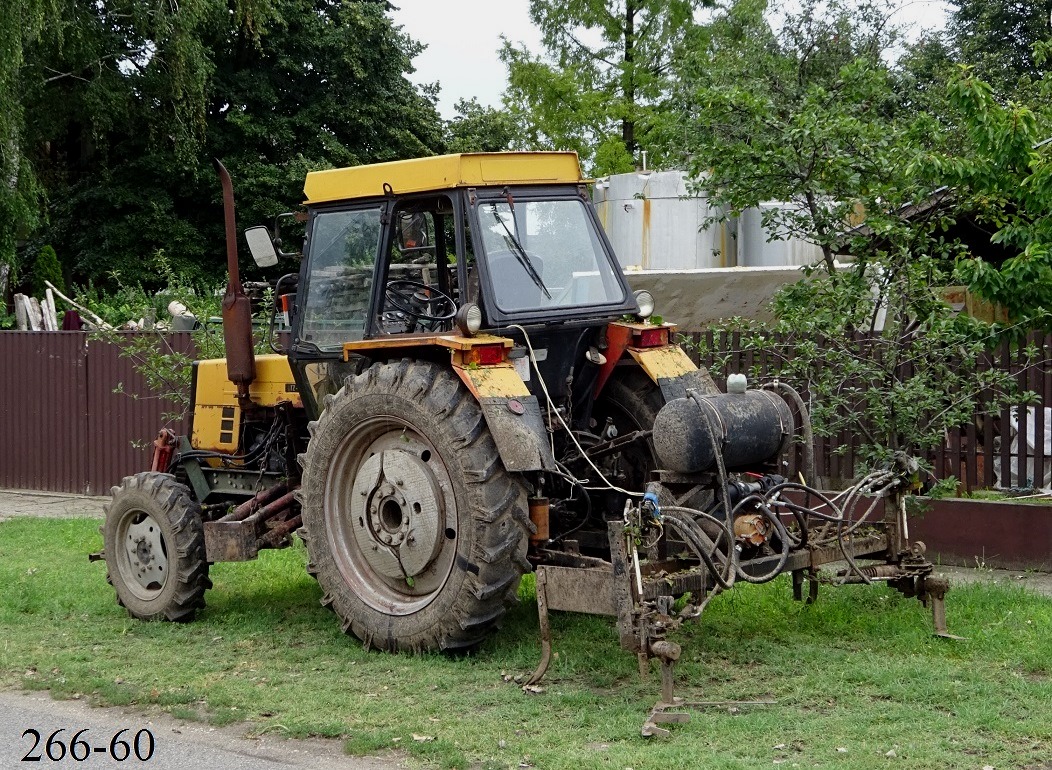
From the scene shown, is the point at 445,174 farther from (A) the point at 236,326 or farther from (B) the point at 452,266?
(A) the point at 236,326

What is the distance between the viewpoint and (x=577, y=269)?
8078 millimetres

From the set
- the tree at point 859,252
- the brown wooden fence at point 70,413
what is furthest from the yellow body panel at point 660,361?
Answer: the brown wooden fence at point 70,413

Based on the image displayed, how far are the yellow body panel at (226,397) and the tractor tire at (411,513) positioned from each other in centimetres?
102

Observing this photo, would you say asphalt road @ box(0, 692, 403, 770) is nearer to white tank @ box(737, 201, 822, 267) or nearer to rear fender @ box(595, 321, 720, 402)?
rear fender @ box(595, 321, 720, 402)

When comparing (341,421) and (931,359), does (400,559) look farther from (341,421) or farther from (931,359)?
(931,359)

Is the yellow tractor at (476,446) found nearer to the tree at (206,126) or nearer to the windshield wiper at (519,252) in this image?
the windshield wiper at (519,252)

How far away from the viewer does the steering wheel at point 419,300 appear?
830 cm

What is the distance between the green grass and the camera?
569cm

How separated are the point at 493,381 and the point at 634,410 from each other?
Result: 1.39 m

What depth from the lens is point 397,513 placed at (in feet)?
25.3

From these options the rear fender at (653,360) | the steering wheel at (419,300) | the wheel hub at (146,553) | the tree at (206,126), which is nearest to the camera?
the rear fender at (653,360)

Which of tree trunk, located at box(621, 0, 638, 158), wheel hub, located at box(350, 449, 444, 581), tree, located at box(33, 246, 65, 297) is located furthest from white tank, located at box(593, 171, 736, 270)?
tree, located at box(33, 246, 65, 297)

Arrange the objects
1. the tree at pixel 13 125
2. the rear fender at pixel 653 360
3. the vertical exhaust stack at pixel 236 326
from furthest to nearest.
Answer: the tree at pixel 13 125
the vertical exhaust stack at pixel 236 326
the rear fender at pixel 653 360

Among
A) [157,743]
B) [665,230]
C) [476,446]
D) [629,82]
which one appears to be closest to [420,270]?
[476,446]
